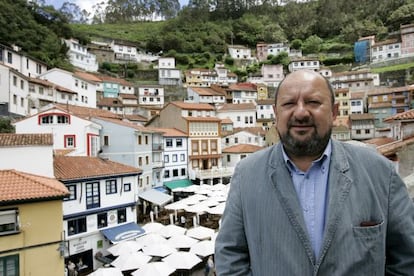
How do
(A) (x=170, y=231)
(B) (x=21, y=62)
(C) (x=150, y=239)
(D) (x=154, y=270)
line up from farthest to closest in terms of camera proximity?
(B) (x=21, y=62), (A) (x=170, y=231), (C) (x=150, y=239), (D) (x=154, y=270)

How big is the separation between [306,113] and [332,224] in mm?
629

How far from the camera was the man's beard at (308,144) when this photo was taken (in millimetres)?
1886

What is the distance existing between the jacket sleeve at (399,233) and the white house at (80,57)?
73434 mm

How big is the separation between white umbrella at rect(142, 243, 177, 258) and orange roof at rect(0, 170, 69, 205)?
18.3ft

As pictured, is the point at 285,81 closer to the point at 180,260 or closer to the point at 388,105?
the point at 180,260

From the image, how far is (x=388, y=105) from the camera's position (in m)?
51.4

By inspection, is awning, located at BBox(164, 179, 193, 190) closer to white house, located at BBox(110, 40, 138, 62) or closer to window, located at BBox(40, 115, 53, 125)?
window, located at BBox(40, 115, 53, 125)

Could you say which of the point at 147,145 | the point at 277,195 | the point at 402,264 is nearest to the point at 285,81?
the point at 277,195

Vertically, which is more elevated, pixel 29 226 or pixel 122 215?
pixel 29 226

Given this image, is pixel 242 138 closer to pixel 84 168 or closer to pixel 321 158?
pixel 84 168

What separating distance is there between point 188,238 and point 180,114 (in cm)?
2396

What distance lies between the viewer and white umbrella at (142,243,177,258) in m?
16.0

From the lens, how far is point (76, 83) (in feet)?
153

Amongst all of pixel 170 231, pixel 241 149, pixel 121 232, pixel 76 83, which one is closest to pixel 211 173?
pixel 241 149
